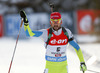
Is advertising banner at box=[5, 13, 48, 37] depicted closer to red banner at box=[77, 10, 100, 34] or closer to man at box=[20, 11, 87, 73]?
red banner at box=[77, 10, 100, 34]

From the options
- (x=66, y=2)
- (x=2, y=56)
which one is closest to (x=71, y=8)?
(x=66, y=2)

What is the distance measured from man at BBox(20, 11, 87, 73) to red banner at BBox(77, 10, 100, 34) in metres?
14.6

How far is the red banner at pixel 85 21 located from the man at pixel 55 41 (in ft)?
47.9

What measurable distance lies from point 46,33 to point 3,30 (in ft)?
52.7

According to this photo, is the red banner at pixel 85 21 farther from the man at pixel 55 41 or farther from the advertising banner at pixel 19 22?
the man at pixel 55 41

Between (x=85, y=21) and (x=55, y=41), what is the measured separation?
15.2 meters

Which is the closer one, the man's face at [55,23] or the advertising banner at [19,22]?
the man's face at [55,23]

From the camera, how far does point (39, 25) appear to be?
64.4ft

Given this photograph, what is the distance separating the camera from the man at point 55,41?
13.9 ft

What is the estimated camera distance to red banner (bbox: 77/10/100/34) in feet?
61.6

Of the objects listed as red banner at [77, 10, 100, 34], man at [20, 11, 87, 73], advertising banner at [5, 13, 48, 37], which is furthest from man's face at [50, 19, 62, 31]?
advertising banner at [5, 13, 48, 37]

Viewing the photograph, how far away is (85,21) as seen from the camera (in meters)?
19.2

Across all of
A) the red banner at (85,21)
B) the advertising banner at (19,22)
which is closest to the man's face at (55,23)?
the red banner at (85,21)

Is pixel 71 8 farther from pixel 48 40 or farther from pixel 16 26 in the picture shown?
pixel 48 40
